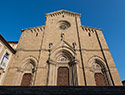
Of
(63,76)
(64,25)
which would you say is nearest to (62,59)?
(63,76)

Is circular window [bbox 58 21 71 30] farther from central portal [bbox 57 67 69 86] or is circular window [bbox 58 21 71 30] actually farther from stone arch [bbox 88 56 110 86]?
central portal [bbox 57 67 69 86]

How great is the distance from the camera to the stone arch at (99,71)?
10305 mm

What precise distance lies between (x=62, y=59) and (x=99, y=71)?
515cm

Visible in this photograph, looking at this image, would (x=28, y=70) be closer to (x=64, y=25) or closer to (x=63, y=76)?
(x=63, y=76)

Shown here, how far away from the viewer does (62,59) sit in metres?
12.1

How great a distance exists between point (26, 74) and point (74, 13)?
14.3 meters

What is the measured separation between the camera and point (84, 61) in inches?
436

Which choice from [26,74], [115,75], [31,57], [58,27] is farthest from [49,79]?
[58,27]

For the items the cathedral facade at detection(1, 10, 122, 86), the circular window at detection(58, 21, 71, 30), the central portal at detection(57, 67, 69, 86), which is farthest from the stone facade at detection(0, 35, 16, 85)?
the circular window at detection(58, 21, 71, 30)

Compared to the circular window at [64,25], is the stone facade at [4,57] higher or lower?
lower

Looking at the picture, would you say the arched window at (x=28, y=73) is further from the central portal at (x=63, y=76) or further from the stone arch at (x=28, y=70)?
the central portal at (x=63, y=76)

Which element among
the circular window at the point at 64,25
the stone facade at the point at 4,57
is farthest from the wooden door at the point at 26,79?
the circular window at the point at 64,25

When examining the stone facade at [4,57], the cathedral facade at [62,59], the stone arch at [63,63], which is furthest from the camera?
the stone arch at [63,63]

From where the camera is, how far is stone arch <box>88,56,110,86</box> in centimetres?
1030
